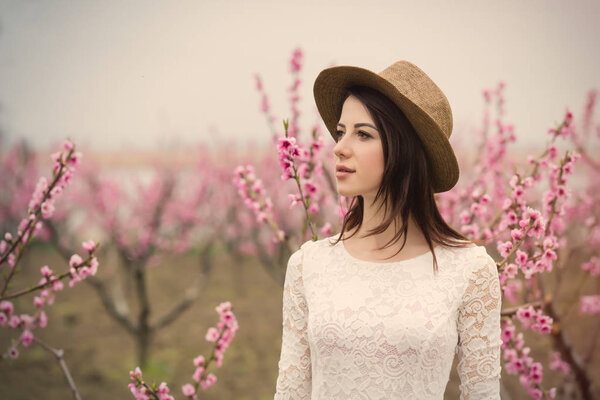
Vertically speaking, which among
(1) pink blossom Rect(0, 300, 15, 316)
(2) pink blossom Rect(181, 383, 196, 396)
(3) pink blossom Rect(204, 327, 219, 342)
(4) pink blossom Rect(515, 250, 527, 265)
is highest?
(4) pink blossom Rect(515, 250, 527, 265)

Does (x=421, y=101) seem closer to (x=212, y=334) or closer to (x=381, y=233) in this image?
(x=381, y=233)

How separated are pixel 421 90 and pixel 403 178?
229 mm

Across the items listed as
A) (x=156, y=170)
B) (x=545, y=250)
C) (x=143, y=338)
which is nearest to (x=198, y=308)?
(x=156, y=170)

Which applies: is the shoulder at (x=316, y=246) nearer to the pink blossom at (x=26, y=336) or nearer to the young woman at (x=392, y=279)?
the young woman at (x=392, y=279)

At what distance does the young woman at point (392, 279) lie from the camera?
1.07 m

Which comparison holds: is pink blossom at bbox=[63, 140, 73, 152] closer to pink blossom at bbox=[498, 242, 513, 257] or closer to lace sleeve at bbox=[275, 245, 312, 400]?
lace sleeve at bbox=[275, 245, 312, 400]

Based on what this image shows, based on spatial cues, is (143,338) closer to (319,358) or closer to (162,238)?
(162,238)

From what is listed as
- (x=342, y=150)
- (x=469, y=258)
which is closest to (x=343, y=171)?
(x=342, y=150)

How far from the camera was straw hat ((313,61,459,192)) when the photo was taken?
1.13 m

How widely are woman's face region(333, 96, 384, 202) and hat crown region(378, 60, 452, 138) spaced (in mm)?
108

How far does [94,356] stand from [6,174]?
108 inches

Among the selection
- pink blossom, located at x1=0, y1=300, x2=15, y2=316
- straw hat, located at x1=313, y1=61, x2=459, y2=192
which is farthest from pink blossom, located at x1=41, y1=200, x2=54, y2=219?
straw hat, located at x1=313, y1=61, x2=459, y2=192

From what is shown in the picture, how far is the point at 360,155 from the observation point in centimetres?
115

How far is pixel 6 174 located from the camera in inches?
237
